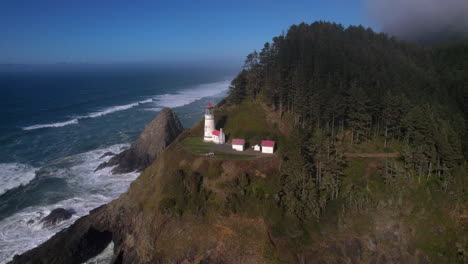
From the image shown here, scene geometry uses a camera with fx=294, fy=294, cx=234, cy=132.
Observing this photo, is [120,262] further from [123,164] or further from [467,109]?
[467,109]

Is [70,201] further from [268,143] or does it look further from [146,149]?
[268,143]

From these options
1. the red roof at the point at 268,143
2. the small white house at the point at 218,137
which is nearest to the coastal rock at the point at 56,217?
the small white house at the point at 218,137

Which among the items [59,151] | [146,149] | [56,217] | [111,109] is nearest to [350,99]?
[146,149]

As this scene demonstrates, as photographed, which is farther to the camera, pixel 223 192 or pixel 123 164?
pixel 123 164

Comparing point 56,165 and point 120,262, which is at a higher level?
point 56,165

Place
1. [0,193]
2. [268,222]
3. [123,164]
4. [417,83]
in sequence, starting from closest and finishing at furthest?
[268,222]
[0,193]
[417,83]
[123,164]

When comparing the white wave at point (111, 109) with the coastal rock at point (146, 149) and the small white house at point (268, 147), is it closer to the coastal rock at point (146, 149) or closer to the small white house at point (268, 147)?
the coastal rock at point (146, 149)

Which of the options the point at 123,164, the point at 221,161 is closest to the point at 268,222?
the point at 221,161
